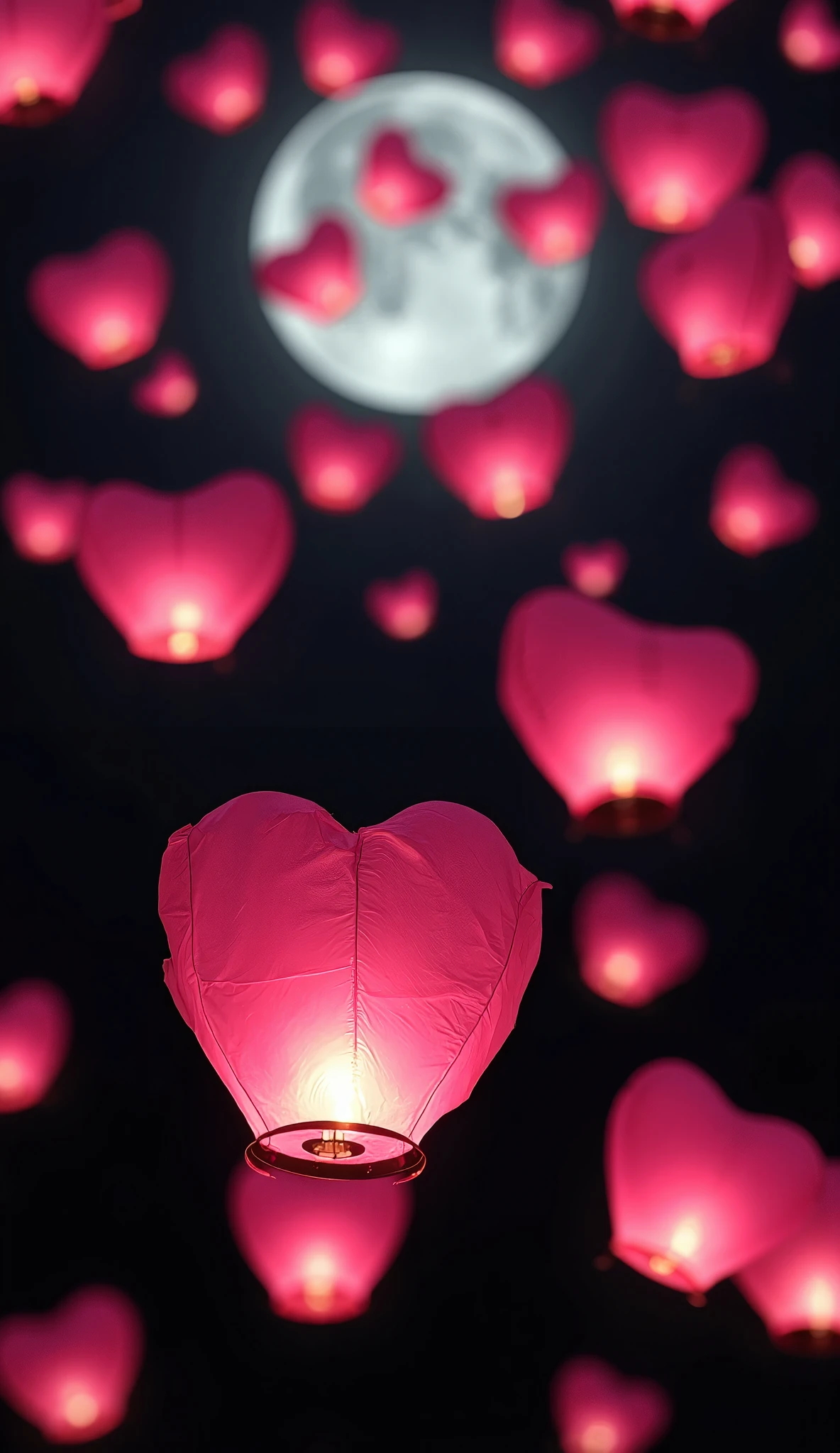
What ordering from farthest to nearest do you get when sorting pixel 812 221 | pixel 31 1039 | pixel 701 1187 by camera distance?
pixel 812 221 < pixel 31 1039 < pixel 701 1187

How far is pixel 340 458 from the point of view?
20.3 ft

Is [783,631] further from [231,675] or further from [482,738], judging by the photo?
[231,675]

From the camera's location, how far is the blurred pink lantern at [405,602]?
→ 21.8ft

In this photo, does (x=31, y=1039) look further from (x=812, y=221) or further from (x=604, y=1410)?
(x=812, y=221)

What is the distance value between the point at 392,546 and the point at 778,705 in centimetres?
163

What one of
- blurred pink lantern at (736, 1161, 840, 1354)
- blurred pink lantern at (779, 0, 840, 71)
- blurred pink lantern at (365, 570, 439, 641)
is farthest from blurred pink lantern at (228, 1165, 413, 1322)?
blurred pink lantern at (779, 0, 840, 71)

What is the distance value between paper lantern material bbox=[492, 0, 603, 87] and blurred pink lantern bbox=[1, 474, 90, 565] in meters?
2.21

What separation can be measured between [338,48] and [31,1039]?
3658 mm

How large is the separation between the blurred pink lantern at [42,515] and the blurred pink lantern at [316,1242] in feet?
→ 8.72

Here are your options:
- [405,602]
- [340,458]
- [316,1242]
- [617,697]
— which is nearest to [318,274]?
[340,458]

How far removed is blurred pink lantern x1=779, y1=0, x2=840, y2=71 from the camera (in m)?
6.46

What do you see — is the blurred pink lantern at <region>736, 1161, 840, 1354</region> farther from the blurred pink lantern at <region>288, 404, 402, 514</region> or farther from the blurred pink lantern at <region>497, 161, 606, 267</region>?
the blurred pink lantern at <region>497, 161, 606, 267</region>

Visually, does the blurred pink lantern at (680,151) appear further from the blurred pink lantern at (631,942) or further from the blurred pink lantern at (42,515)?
the blurred pink lantern at (42,515)

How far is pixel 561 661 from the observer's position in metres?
3.86
